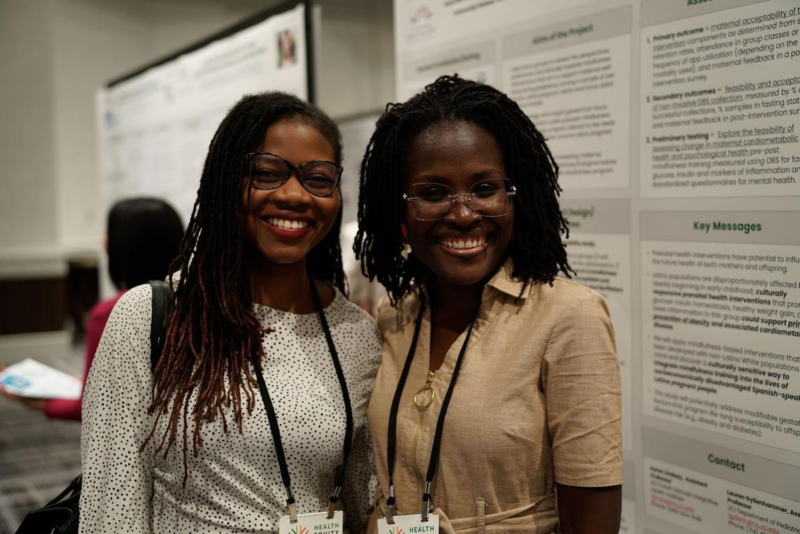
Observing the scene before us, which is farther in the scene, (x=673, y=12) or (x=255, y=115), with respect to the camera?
(x=673, y=12)

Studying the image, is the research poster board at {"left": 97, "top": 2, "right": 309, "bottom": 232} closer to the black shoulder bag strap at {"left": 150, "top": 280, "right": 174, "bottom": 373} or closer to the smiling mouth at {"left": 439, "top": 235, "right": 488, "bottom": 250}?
the black shoulder bag strap at {"left": 150, "top": 280, "right": 174, "bottom": 373}

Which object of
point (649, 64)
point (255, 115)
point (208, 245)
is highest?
point (649, 64)

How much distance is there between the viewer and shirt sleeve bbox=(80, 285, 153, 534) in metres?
1.46

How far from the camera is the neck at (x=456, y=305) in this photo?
157 centimetres

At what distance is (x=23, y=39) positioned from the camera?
774 centimetres

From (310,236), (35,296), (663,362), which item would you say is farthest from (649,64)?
(35,296)

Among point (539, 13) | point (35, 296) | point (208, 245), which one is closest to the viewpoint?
point (208, 245)

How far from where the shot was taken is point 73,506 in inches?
61.9

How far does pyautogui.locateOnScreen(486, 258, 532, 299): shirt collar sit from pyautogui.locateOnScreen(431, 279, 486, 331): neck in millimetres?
70

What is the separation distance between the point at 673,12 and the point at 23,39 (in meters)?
7.80

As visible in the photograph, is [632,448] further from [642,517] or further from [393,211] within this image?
[393,211]

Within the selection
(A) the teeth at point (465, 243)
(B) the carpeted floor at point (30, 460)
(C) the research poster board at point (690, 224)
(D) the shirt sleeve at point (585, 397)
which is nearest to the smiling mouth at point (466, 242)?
(A) the teeth at point (465, 243)

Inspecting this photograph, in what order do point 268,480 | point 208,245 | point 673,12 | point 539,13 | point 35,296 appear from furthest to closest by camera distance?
point 35,296
point 539,13
point 673,12
point 208,245
point 268,480

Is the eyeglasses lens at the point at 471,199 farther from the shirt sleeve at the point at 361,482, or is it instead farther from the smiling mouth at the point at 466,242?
the shirt sleeve at the point at 361,482
